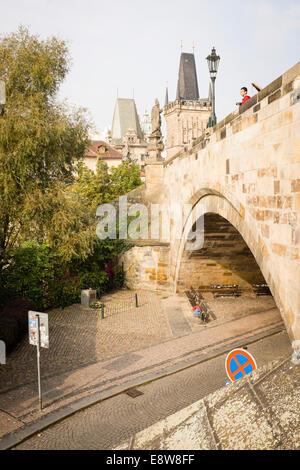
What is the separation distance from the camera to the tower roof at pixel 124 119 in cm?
7956

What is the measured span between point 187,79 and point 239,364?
7491 cm

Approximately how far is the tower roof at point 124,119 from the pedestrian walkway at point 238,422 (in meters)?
78.4

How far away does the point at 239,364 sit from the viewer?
5801 mm

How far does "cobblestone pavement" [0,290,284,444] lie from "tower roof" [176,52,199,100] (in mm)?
65411

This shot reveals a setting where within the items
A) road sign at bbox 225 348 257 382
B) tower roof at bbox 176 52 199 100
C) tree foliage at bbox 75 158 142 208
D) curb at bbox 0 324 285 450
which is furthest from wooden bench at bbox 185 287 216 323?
tower roof at bbox 176 52 199 100

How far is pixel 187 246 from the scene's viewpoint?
1645 cm

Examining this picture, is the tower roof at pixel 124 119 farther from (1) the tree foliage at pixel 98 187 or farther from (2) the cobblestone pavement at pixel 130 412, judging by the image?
(2) the cobblestone pavement at pixel 130 412

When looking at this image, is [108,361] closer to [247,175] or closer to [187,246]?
[247,175]

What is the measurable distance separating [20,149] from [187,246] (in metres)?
7.94
